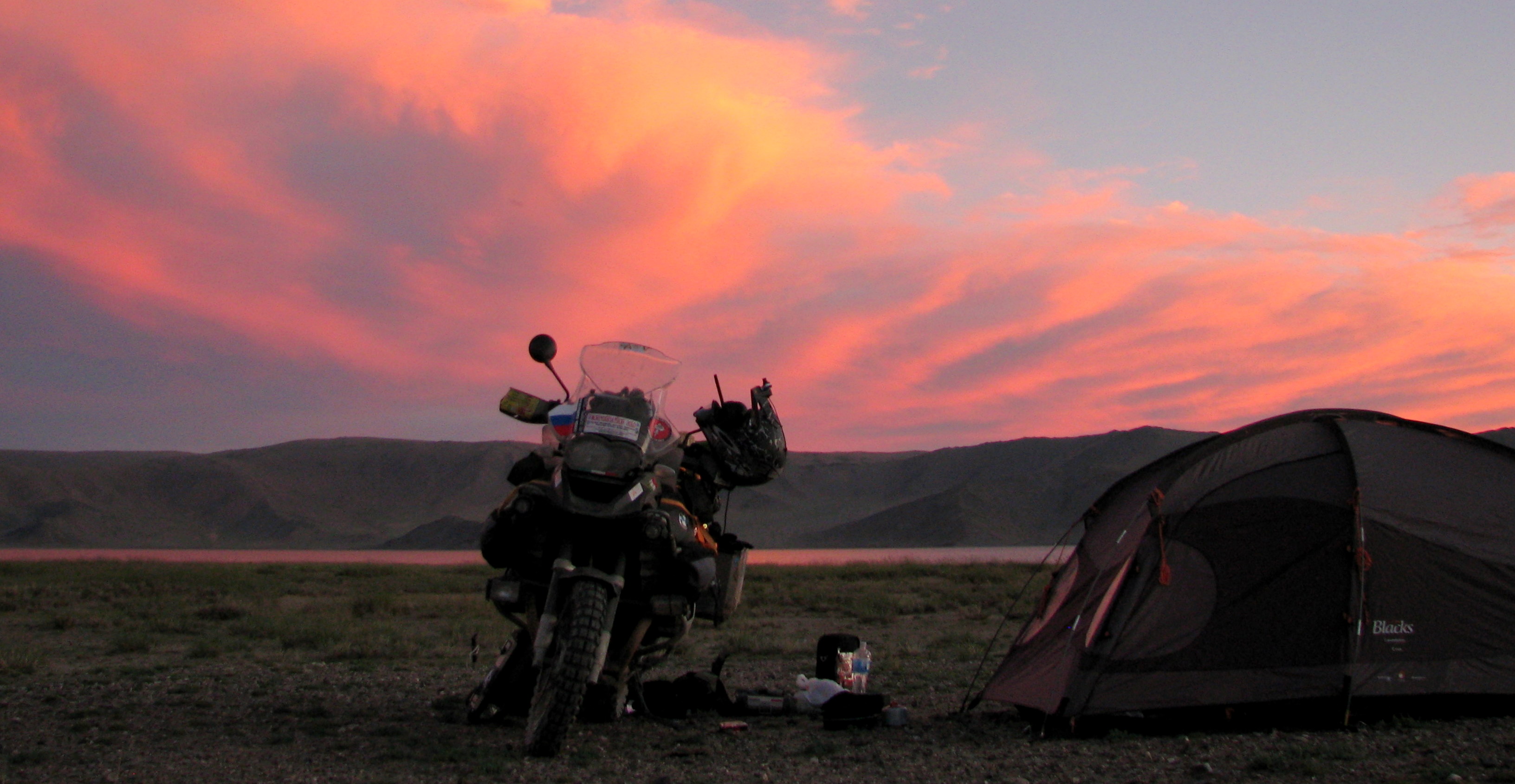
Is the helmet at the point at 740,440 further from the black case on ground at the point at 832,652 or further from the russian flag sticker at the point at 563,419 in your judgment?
the black case on ground at the point at 832,652

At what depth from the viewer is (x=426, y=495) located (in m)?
128

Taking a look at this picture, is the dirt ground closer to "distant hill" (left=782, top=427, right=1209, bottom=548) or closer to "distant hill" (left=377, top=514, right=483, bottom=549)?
"distant hill" (left=377, top=514, right=483, bottom=549)

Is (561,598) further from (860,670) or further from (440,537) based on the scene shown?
(440,537)

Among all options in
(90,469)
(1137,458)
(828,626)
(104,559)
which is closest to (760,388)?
(828,626)

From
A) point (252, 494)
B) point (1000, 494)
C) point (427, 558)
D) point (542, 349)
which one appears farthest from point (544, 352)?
point (252, 494)

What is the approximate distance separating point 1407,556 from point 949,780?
11.3ft

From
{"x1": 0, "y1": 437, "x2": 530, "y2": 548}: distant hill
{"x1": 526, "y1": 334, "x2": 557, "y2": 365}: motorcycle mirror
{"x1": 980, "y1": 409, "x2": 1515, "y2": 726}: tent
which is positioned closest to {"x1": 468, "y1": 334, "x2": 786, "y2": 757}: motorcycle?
{"x1": 526, "y1": 334, "x2": 557, "y2": 365}: motorcycle mirror

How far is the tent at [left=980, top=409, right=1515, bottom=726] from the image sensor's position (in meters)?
6.49

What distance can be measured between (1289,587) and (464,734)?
15.9 ft

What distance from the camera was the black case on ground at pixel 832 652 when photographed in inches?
305

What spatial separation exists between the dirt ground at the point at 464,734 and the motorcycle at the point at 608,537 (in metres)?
0.36

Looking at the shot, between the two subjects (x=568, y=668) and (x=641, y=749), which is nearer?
(x=568, y=668)

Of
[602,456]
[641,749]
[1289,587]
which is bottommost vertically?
[641,749]

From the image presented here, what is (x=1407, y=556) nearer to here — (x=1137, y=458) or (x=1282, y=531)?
(x=1282, y=531)
